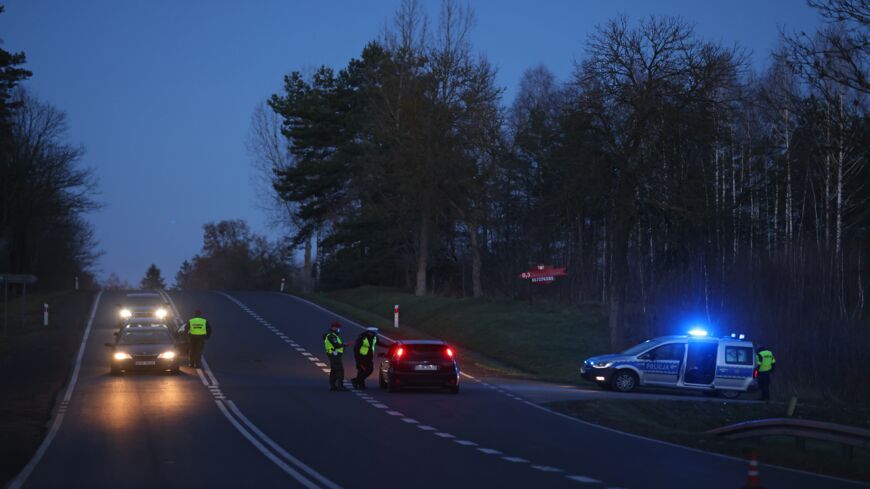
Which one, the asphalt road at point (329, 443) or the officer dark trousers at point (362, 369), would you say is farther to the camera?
the officer dark trousers at point (362, 369)

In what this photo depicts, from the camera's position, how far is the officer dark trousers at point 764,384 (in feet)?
98.1

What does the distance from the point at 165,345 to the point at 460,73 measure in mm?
34093

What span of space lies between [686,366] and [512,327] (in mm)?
15354

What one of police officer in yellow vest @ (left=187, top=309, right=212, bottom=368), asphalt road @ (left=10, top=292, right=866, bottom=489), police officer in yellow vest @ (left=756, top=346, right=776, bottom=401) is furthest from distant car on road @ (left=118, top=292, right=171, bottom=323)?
police officer in yellow vest @ (left=756, top=346, right=776, bottom=401)

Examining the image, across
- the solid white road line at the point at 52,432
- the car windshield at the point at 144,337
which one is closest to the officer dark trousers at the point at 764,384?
the car windshield at the point at 144,337

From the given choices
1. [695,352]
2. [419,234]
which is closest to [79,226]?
[419,234]

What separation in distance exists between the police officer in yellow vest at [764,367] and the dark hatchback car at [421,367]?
27.9 ft

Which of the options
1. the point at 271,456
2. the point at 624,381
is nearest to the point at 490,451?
the point at 271,456

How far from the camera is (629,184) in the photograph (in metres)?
41.1

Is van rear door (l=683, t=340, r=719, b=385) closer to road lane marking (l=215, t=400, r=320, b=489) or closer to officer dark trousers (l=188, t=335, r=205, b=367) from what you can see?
road lane marking (l=215, t=400, r=320, b=489)

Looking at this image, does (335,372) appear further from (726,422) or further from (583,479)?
(583,479)

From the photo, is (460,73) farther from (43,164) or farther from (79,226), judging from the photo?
(79,226)

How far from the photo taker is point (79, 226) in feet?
370

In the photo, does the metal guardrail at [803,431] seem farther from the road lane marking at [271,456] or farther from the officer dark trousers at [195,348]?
the officer dark trousers at [195,348]
